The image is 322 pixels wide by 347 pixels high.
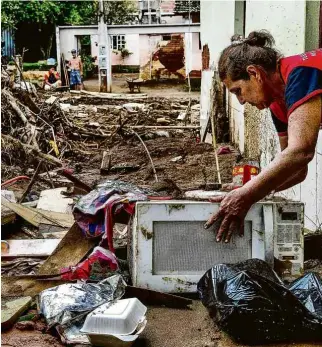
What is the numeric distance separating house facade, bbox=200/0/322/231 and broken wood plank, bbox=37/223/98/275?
1.88 m

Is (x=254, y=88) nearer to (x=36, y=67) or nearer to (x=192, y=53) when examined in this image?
(x=192, y=53)

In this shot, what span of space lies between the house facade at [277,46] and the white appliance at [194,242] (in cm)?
133

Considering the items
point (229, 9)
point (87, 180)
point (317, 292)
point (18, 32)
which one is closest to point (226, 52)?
point (317, 292)

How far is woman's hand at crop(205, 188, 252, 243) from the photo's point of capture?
11.0 feet

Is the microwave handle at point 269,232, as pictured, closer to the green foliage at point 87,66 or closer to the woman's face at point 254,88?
the woman's face at point 254,88

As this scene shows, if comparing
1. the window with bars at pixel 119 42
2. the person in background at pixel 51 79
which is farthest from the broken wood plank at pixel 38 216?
the window with bars at pixel 119 42

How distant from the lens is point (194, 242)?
3.81 metres

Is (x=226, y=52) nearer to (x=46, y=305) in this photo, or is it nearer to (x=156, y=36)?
(x=46, y=305)

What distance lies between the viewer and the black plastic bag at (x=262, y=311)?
10.6 ft

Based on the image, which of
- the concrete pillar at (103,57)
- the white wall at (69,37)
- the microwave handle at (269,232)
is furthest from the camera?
the white wall at (69,37)

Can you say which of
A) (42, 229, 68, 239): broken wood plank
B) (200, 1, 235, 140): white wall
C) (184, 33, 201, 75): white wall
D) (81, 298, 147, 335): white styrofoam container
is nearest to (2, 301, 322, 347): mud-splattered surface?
(81, 298, 147, 335): white styrofoam container

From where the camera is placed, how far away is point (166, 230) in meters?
3.84

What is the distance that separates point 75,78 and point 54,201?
827 inches

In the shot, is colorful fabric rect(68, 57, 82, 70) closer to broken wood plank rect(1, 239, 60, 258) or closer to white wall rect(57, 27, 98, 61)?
white wall rect(57, 27, 98, 61)
